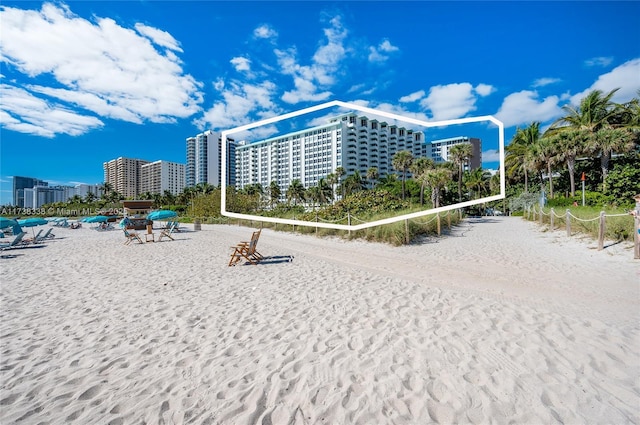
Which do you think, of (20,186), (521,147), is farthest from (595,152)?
(20,186)

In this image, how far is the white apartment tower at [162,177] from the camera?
103500 mm

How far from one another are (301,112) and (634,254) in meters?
8.43

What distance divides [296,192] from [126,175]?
129193 mm

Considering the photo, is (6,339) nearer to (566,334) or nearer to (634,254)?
(566,334)

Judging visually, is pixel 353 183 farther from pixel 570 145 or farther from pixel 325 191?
pixel 570 145

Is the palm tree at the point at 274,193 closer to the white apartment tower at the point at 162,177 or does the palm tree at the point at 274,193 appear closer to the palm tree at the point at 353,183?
the palm tree at the point at 353,183

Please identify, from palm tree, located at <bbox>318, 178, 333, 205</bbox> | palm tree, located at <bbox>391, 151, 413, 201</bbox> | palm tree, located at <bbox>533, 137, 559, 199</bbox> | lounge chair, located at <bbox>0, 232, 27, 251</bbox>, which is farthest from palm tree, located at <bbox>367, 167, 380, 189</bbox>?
palm tree, located at <bbox>533, 137, 559, 199</bbox>

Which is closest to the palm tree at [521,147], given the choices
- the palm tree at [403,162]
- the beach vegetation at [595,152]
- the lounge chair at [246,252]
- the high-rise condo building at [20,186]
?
the beach vegetation at [595,152]

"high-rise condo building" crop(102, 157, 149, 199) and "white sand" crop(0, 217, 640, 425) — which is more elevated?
"high-rise condo building" crop(102, 157, 149, 199)

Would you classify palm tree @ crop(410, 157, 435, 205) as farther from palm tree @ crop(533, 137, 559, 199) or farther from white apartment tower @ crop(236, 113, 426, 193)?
palm tree @ crop(533, 137, 559, 199)

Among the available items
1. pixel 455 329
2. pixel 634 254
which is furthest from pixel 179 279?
pixel 634 254

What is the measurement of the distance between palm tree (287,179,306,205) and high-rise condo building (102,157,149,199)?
125 metres

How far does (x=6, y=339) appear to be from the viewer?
9.62 feet

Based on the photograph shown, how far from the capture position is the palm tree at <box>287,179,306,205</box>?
159 inches
